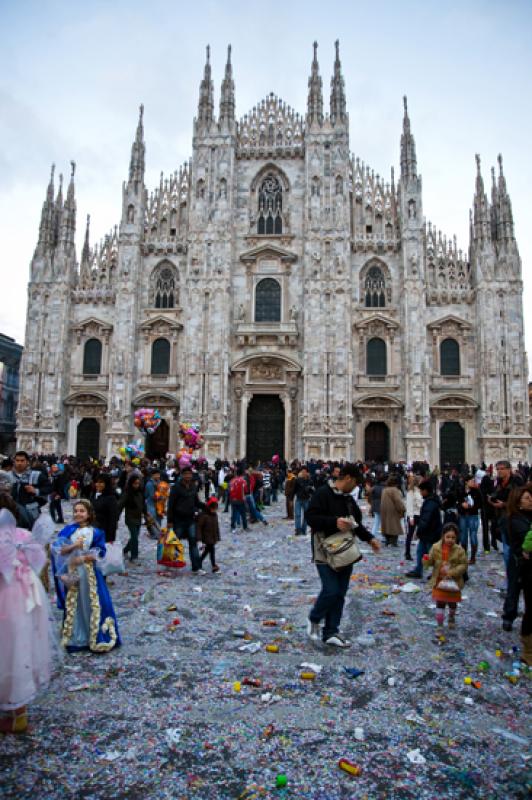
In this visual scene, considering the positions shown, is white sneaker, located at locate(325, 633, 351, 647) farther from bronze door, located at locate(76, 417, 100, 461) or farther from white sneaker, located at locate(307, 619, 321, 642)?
bronze door, located at locate(76, 417, 100, 461)

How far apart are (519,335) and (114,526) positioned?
83.0 feet

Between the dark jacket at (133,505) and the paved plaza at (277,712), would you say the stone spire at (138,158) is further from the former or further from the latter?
the paved plaza at (277,712)

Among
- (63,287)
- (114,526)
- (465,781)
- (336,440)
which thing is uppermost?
(63,287)

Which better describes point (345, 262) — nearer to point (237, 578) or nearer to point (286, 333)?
point (286, 333)

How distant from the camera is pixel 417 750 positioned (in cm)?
394

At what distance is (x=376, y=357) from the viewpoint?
29.2 metres

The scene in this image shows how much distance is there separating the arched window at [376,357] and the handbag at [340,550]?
23936 mm

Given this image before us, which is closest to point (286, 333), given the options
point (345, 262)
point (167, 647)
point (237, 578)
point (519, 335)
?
point (345, 262)

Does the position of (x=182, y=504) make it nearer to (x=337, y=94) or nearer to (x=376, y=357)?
(x=376, y=357)

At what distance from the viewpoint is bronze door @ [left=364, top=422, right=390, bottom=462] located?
28.6m

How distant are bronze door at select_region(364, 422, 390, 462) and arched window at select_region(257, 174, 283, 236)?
12.0 meters

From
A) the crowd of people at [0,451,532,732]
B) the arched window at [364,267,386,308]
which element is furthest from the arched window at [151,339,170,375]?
the crowd of people at [0,451,532,732]

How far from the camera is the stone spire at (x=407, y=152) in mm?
29109

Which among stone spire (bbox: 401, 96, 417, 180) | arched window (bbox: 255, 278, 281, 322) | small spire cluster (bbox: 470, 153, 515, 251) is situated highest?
stone spire (bbox: 401, 96, 417, 180)
